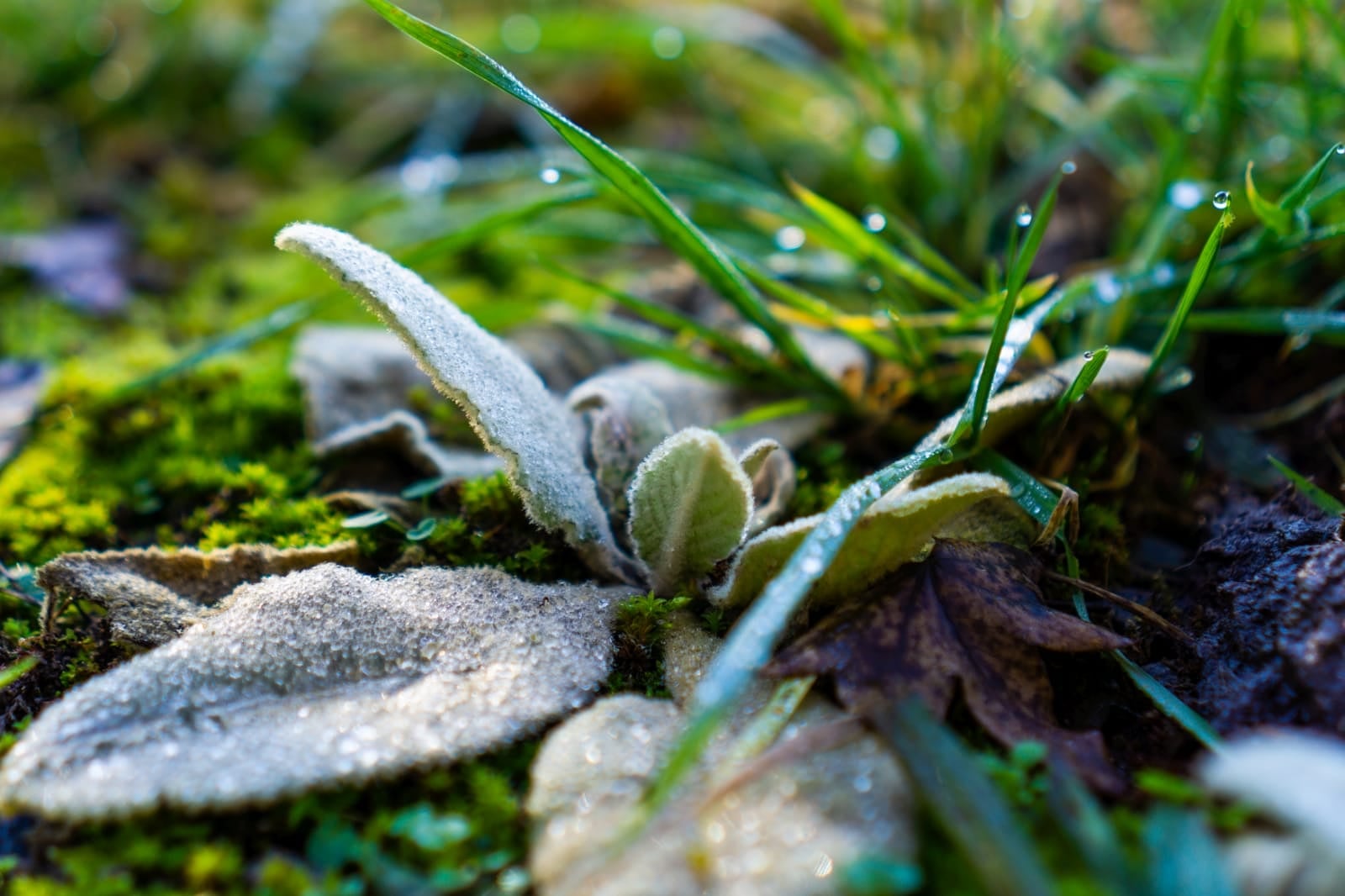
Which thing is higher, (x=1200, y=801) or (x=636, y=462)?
(x=1200, y=801)

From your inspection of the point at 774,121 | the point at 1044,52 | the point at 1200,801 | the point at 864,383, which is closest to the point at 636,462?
the point at 864,383

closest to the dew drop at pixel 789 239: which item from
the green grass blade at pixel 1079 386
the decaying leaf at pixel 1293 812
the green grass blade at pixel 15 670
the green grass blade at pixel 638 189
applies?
the green grass blade at pixel 638 189

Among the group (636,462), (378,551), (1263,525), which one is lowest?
(378,551)

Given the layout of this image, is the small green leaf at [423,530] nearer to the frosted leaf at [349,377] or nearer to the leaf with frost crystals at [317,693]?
the leaf with frost crystals at [317,693]

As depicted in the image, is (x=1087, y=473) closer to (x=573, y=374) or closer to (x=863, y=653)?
(x=863, y=653)

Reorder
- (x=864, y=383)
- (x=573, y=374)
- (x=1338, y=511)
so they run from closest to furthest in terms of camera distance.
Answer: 1. (x=1338, y=511)
2. (x=864, y=383)
3. (x=573, y=374)

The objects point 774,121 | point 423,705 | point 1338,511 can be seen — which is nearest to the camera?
point 423,705

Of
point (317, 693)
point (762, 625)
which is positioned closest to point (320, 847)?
point (317, 693)
